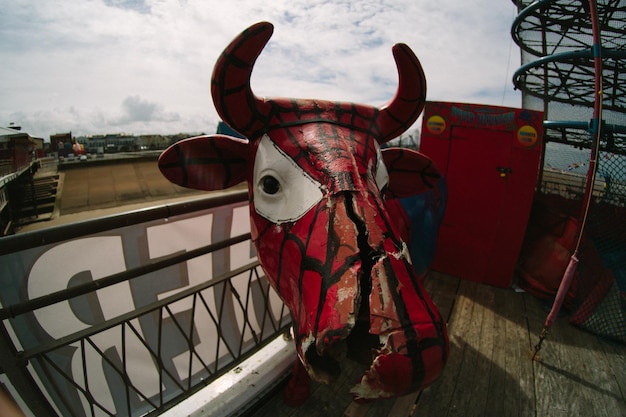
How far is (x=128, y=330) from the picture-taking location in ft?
6.20

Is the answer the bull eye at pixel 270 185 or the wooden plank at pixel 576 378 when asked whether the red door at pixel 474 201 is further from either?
the bull eye at pixel 270 185

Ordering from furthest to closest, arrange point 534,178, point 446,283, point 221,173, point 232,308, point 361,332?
point 446,283 → point 534,178 → point 232,308 → point 221,173 → point 361,332

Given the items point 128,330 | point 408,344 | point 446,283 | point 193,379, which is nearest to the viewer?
point 408,344

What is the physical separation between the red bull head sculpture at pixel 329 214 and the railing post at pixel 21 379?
40.2 inches

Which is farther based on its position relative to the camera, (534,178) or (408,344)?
(534,178)

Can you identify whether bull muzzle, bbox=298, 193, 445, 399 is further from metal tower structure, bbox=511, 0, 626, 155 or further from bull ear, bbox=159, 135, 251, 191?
metal tower structure, bbox=511, 0, 626, 155

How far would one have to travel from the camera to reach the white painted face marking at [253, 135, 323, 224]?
1.24m

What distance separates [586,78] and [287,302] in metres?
5.04

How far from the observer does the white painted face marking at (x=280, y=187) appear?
1241mm

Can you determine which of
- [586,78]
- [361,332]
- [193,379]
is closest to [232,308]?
[193,379]

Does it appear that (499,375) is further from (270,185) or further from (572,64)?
(572,64)

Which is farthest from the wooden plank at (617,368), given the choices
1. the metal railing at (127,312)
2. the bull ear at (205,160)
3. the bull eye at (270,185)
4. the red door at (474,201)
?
the bull ear at (205,160)

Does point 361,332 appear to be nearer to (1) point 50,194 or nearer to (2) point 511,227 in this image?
(2) point 511,227

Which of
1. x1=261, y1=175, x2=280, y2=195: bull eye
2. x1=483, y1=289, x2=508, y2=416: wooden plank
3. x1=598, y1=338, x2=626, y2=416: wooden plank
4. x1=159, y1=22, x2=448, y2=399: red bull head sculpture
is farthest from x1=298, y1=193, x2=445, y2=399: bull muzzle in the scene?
x1=598, y1=338, x2=626, y2=416: wooden plank
